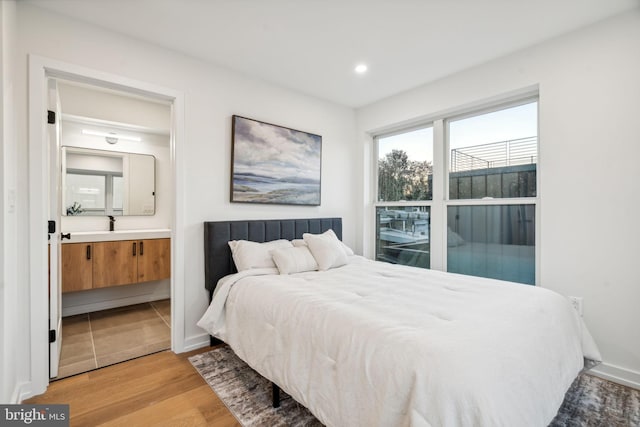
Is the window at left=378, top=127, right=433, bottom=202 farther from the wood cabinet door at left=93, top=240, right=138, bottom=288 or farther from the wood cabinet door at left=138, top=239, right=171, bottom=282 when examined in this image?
the wood cabinet door at left=93, top=240, right=138, bottom=288

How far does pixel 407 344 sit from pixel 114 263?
339 cm

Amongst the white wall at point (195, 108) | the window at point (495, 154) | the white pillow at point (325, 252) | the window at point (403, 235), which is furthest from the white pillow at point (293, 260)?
the window at point (495, 154)

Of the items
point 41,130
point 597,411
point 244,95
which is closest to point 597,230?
point 597,411

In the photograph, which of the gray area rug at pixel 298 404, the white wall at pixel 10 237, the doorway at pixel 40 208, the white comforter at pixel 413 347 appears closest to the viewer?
the white comforter at pixel 413 347

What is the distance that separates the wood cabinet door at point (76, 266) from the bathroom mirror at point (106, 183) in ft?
2.02

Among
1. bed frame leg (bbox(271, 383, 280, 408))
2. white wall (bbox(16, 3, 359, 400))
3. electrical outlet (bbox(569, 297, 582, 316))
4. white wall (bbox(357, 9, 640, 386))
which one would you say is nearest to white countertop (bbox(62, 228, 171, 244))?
white wall (bbox(16, 3, 359, 400))

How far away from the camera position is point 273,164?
3.09 meters

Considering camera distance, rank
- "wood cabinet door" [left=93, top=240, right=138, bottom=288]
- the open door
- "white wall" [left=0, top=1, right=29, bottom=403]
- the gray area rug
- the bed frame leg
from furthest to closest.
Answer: "wood cabinet door" [left=93, top=240, right=138, bottom=288] < the open door < the bed frame leg < the gray area rug < "white wall" [left=0, top=1, right=29, bottom=403]

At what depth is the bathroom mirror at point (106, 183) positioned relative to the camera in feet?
11.5

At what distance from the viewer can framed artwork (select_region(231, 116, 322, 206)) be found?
2.85 m

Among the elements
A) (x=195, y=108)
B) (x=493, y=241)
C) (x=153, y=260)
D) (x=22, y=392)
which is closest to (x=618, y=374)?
(x=493, y=241)

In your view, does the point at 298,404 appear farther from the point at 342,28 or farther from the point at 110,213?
the point at 110,213

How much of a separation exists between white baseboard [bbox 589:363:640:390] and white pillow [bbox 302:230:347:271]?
6.58ft

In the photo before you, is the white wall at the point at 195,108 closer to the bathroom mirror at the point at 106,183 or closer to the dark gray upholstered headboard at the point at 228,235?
the dark gray upholstered headboard at the point at 228,235
